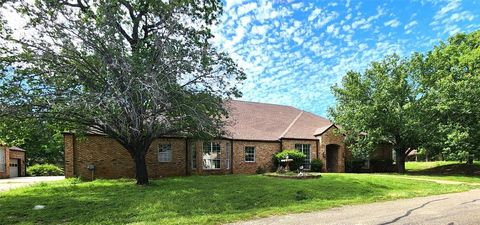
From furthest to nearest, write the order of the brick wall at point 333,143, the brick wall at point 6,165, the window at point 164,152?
the brick wall at point 6,165
the brick wall at point 333,143
the window at point 164,152

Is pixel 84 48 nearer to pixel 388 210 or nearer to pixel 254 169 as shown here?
pixel 388 210

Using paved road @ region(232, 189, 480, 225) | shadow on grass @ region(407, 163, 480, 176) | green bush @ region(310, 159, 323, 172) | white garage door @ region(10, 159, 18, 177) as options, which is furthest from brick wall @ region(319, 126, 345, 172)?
white garage door @ region(10, 159, 18, 177)

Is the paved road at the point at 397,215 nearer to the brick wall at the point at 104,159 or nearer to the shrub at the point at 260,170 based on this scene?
the shrub at the point at 260,170

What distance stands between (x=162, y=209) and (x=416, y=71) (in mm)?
24034

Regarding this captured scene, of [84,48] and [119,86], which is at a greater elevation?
[84,48]

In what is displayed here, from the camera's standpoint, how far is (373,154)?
30.2 metres

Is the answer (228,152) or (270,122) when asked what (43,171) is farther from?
(270,122)

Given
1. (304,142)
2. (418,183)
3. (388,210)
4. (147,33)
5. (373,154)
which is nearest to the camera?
(388,210)

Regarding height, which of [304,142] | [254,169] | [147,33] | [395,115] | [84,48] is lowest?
[254,169]

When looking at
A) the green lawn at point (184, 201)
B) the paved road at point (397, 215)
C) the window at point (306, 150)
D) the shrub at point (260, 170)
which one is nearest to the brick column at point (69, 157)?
the green lawn at point (184, 201)

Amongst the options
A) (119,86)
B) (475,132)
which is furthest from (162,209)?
(475,132)

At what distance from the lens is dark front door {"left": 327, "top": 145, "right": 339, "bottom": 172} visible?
27.9 m

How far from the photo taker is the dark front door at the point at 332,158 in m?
27.9

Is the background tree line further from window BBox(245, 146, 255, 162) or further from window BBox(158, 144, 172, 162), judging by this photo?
window BBox(158, 144, 172, 162)
